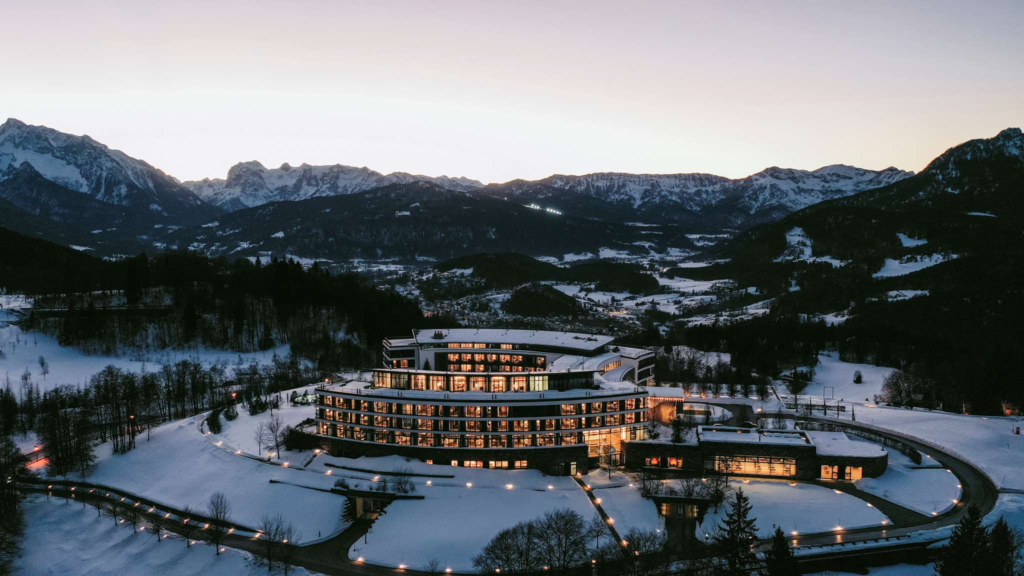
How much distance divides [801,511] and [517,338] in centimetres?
6995

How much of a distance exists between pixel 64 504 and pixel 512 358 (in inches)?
3068

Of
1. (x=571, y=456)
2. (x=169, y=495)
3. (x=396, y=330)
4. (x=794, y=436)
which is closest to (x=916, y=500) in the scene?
(x=794, y=436)

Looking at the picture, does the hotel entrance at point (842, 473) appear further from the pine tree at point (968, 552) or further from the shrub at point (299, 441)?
the shrub at point (299, 441)

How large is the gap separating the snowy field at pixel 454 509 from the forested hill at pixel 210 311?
255 ft

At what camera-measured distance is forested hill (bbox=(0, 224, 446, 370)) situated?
511 feet

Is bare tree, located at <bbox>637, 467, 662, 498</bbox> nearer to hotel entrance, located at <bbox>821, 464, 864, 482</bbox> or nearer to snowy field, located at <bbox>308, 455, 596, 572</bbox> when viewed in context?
snowy field, located at <bbox>308, 455, 596, 572</bbox>

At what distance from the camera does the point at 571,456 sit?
85.1 meters

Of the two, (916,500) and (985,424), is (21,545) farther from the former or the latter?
(985,424)

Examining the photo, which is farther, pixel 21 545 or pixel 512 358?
pixel 512 358

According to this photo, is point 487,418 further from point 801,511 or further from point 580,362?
point 801,511

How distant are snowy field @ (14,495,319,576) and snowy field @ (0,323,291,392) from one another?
66.6m

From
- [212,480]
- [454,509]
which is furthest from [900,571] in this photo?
[212,480]

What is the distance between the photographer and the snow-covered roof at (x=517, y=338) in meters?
124

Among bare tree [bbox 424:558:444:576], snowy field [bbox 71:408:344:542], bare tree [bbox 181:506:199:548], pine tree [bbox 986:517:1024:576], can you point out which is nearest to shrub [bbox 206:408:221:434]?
snowy field [bbox 71:408:344:542]
